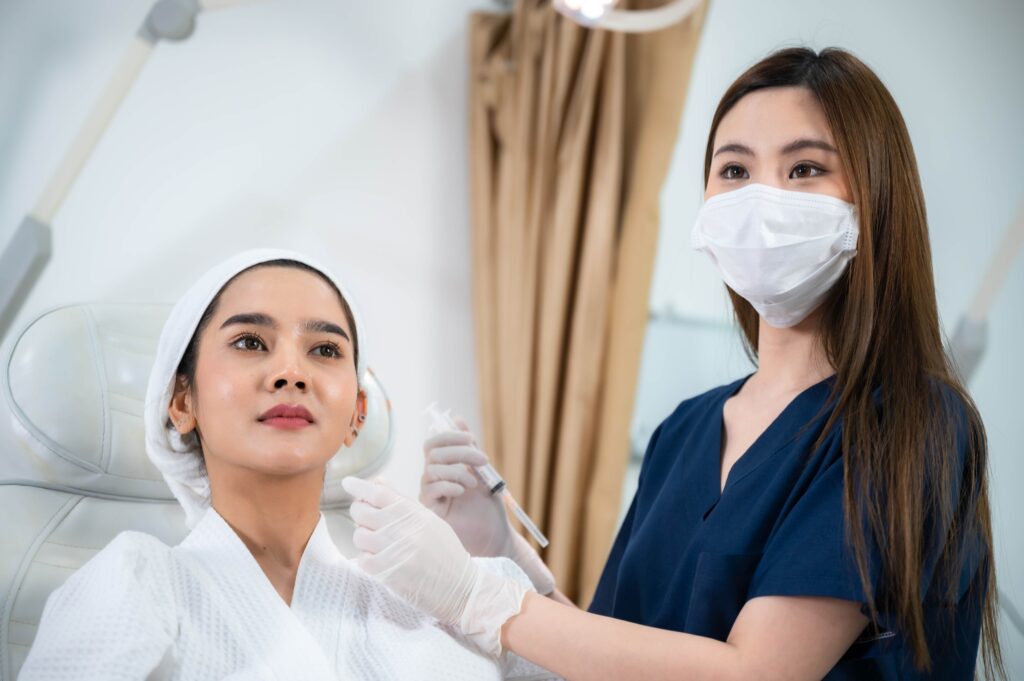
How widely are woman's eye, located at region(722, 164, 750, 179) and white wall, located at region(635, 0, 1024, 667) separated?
69cm

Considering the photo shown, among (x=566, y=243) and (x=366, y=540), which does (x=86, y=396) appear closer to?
(x=366, y=540)

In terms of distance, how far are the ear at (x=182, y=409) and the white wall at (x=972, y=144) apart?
1.33 meters

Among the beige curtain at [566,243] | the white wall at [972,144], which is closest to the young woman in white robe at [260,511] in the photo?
the white wall at [972,144]

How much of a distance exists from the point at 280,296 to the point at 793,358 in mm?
708

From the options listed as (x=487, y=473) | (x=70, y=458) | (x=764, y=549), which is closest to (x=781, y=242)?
(x=764, y=549)

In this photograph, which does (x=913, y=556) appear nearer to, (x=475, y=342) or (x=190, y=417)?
(x=190, y=417)

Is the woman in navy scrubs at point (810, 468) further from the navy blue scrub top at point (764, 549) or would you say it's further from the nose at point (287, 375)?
A: the nose at point (287, 375)

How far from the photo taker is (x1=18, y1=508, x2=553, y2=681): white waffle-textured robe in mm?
904

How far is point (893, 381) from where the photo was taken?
3.74 ft

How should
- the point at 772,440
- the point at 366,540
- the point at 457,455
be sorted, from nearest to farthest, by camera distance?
1. the point at 366,540
2. the point at 772,440
3. the point at 457,455

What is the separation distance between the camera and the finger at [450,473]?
53.3 inches

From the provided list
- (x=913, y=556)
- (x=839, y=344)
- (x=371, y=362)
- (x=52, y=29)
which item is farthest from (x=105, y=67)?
(x=913, y=556)

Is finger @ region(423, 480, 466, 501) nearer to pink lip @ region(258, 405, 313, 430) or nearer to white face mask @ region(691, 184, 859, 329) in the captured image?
pink lip @ region(258, 405, 313, 430)

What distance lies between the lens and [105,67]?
2.17 metres
